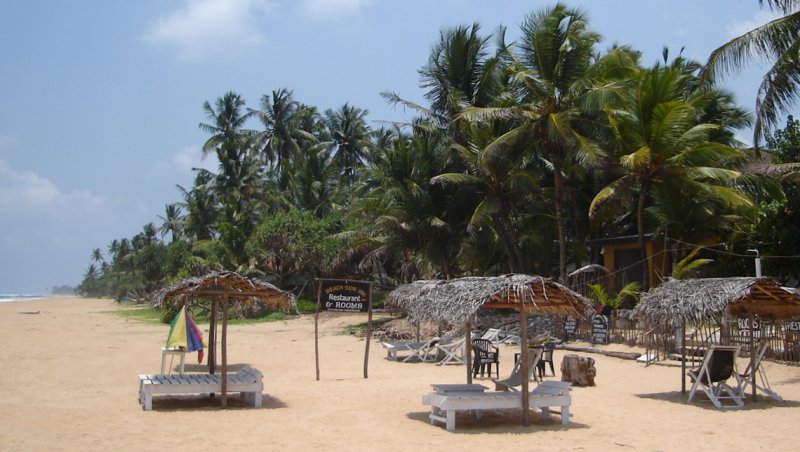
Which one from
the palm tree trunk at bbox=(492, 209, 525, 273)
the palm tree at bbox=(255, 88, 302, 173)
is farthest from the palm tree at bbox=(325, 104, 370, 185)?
the palm tree trunk at bbox=(492, 209, 525, 273)

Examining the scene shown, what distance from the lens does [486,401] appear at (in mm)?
9844

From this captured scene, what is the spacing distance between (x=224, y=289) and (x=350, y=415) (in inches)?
116

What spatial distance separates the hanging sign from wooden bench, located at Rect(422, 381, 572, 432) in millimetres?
4984

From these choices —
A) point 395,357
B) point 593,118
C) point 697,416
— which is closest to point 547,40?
point 593,118

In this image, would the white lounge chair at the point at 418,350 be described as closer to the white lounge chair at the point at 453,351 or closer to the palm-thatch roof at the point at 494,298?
the white lounge chair at the point at 453,351

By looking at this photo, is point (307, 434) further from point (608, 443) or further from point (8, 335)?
point (8, 335)

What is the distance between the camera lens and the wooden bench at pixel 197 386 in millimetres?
11000

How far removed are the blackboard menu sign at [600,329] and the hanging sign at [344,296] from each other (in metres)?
7.77

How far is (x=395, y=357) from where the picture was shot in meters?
19.4

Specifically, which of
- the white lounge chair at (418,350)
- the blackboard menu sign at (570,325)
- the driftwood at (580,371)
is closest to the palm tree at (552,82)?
the blackboard menu sign at (570,325)

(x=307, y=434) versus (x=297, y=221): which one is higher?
(x=297, y=221)

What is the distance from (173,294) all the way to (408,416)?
4.34 m

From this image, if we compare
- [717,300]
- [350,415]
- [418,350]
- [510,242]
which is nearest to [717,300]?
[717,300]

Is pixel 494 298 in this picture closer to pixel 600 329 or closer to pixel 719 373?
pixel 719 373
